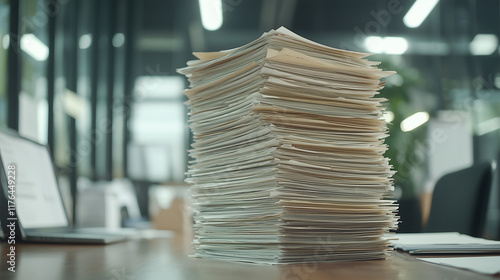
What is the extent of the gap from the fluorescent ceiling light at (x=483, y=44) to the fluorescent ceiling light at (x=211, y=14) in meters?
2.72

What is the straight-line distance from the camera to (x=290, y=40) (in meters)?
0.80

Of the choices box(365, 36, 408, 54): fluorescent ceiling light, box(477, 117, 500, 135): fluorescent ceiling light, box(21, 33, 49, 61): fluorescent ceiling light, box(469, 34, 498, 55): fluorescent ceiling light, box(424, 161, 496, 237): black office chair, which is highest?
box(365, 36, 408, 54): fluorescent ceiling light

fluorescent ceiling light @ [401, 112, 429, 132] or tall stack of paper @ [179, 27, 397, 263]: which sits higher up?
fluorescent ceiling light @ [401, 112, 429, 132]

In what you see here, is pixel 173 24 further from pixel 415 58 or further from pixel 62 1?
pixel 415 58

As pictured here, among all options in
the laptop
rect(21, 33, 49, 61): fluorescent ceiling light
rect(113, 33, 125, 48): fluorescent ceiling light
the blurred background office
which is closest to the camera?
the laptop

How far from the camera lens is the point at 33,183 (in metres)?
1.57

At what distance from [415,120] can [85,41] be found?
10.8 ft

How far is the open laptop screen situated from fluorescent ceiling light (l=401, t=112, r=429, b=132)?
367cm

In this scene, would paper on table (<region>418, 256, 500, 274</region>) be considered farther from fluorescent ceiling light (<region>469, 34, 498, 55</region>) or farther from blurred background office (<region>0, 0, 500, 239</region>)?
fluorescent ceiling light (<region>469, 34, 498, 55</region>)

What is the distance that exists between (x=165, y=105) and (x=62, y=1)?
2.08 meters

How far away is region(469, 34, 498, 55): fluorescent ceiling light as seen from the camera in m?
5.24

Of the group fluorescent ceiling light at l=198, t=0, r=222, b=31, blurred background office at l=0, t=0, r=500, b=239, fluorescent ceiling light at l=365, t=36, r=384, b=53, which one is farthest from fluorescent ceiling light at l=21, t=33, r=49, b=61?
fluorescent ceiling light at l=365, t=36, r=384, b=53

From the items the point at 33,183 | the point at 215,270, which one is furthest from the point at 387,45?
the point at 215,270

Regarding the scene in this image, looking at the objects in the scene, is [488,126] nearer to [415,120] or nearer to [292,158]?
[415,120]
